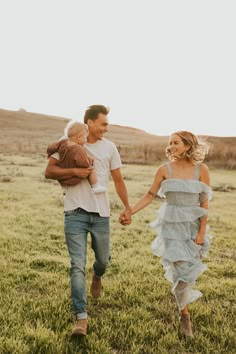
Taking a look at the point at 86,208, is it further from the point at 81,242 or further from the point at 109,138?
the point at 109,138

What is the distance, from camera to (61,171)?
15.7 ft

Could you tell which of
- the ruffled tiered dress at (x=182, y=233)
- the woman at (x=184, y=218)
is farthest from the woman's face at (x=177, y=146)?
the ruffled tiered dress at (x=182, y=233)

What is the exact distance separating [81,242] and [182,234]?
3.74 feet

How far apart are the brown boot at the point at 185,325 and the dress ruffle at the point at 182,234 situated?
16 centimetres

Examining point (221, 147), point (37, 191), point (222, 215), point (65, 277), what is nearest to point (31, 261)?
point (65, 277)

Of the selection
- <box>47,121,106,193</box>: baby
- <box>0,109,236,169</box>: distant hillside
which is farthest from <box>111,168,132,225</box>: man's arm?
<box>0,109,236,169</box>: distant hillside

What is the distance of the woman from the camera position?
4805mm

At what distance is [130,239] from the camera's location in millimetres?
10078

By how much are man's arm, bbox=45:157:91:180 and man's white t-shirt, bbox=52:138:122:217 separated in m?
0.11

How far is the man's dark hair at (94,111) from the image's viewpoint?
511cm

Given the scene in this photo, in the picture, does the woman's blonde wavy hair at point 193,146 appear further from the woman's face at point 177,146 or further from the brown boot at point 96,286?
the brown boot at point 96,286

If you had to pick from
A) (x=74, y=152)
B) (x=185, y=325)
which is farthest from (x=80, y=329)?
(x=74, y=152)

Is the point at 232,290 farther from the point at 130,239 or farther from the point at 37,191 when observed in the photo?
the point at 37,191

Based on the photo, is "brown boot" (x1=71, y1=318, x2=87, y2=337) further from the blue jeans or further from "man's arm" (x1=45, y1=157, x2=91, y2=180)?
"man's arm" (x1=45, y1=157, x2=91, y2=180)
